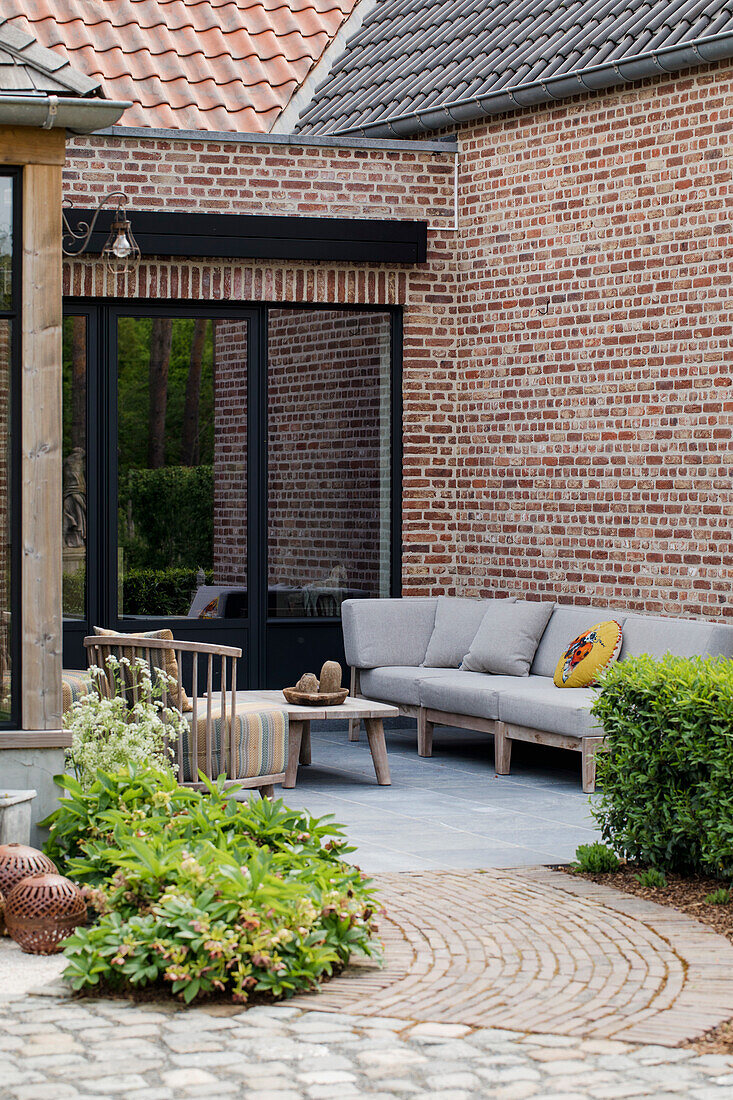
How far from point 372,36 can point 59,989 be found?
31.7ft

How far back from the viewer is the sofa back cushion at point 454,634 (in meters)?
10.7

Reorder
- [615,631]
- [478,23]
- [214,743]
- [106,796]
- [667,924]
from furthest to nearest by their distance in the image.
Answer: [478,23] → [615,631] → [214,743] → [106,796] → [667,924]

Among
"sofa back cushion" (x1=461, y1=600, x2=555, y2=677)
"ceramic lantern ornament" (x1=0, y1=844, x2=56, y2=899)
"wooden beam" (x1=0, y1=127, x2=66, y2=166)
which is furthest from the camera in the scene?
"sofa back cushion" (x1=461, y1=600, x2=555, y2=677)

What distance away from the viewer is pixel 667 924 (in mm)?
5727

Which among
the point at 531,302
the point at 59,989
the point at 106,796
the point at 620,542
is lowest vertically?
the point at 59,989

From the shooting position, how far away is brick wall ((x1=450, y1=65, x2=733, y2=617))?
30.6 ft

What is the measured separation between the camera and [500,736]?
9383 millimetres

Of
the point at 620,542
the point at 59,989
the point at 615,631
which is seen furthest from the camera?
the point at 620,542

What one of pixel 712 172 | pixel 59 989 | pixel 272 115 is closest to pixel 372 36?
pixel 272 115

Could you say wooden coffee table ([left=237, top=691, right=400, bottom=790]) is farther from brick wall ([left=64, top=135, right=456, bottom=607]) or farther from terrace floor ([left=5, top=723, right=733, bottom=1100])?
brick wall ([left=64, top=135, right=456, bottom=607])

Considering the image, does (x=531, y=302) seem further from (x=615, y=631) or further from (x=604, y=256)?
(x=615, y=631)

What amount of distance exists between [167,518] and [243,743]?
324 centimetres

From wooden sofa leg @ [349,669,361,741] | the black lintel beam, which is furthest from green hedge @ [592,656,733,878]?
the black lintel beam

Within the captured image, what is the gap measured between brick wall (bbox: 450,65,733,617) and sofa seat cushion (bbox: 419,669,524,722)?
91cm
